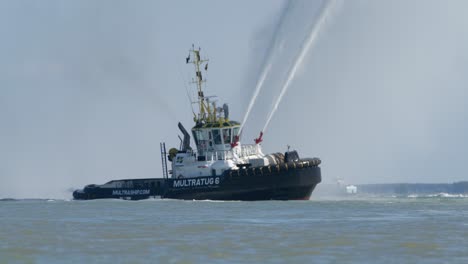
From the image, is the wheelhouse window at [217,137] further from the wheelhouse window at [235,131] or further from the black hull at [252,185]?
the black hull at [252,185]

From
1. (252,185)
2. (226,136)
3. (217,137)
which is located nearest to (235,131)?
(226,136)

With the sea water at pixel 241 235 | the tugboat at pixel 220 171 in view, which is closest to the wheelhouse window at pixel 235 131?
the tugboat at pixel 220 171

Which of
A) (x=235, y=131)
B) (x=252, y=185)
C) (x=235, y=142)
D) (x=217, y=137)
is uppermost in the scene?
(x=235, y=131)

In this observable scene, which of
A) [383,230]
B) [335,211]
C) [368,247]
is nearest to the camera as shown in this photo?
[368,247]

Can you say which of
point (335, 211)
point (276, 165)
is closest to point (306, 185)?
point (276, 165)

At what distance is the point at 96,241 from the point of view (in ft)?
105

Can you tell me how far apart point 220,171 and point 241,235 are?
26647mm

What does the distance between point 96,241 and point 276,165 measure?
2668 centimetres

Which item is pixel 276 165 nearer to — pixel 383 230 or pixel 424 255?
pixel 383 230

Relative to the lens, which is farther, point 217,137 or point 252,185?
point 217,137

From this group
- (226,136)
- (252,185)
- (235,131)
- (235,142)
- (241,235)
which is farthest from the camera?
(235,131)

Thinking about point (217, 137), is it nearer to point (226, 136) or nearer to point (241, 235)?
point (226, 136)

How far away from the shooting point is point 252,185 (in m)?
57.7

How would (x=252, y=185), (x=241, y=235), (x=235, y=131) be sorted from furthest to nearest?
(x=235, y=131), (x=252, y=185), (x=241, y=235)
